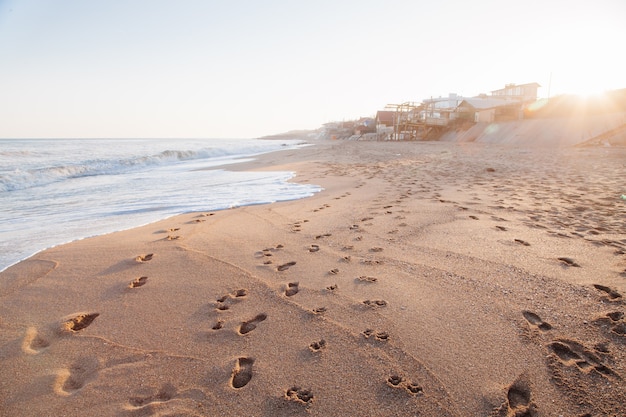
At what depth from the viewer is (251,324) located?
2.10m

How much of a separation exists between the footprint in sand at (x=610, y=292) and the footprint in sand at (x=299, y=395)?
2142 millimetres

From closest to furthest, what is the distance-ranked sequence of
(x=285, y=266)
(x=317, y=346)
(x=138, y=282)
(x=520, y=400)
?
(x=520, y=400) < (x=317, y=346) < (x=138, y=282) < (x=285, y=266)

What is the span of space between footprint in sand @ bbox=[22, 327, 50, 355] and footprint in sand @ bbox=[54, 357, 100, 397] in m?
0.32

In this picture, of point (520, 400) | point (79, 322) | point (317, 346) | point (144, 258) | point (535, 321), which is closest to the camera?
point (520, 400)

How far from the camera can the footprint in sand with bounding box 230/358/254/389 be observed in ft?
5.32

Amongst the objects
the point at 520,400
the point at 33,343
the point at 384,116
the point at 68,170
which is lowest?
the point at 520,400

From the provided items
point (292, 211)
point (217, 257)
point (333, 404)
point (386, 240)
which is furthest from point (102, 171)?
point (333, 404)

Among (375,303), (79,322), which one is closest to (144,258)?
(79,322)

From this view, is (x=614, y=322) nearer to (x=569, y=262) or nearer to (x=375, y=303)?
(x=569, y=262)

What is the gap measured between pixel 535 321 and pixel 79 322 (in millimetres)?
2987

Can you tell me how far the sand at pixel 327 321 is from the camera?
1515 millimetres

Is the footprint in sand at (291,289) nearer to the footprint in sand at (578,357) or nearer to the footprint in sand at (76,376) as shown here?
the footprint in sand at (76,376)

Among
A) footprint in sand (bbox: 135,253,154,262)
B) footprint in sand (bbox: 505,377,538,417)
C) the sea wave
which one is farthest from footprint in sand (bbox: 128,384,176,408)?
the sea wave

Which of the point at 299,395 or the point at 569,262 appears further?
the point at 569,262
